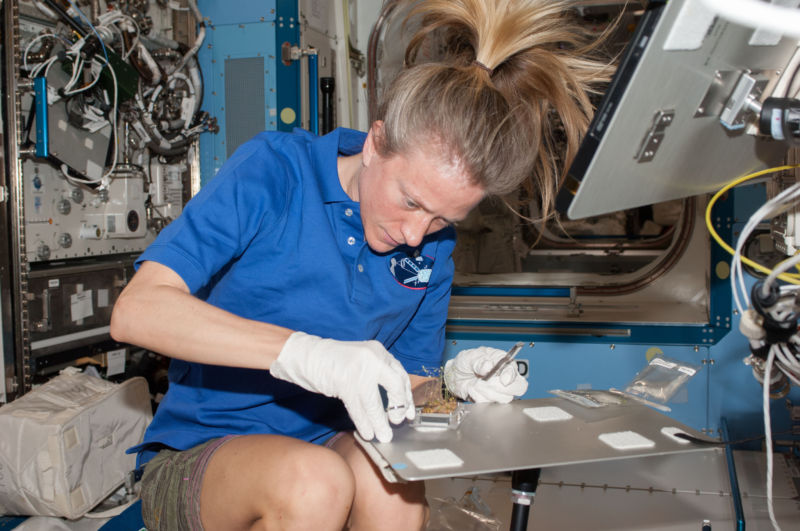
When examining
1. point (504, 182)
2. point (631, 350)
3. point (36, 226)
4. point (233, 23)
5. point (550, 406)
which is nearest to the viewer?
point (504, 182)

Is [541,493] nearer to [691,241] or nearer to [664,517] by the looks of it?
[664,517]

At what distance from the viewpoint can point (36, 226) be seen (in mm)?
3064

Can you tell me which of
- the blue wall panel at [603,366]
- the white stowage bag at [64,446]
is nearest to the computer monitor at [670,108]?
the blue wall panel at [603,366]

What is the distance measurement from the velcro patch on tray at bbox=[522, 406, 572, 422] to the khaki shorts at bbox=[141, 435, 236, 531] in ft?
2.61

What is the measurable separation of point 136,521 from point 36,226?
5.14 ft

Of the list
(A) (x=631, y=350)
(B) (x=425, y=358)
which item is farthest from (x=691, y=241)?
(B) (x=425, y=358)

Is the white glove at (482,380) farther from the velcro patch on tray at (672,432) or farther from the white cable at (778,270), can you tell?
the white cable at (778,270)

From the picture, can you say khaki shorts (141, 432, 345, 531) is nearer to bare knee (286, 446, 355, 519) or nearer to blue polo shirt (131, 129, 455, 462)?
blue polo shirt (131, 129, 455, 462)

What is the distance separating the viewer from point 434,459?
1332 mm

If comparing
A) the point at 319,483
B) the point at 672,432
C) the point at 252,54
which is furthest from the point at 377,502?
the point at 252,54

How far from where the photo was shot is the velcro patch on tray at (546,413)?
5.43ft

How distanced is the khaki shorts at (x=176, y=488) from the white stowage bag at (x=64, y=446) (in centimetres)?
118

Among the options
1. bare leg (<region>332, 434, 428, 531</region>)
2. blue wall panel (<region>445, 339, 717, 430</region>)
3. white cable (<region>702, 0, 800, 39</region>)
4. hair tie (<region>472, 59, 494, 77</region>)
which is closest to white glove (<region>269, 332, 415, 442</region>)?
bare leg (<region>332, 434, 428, 531</region>)

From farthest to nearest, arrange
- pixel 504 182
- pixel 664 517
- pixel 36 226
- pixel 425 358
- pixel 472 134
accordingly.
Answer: pixel 36 226 → pixel 664 517 → pixel 425 358 → pixel 504 182 → pixel 472 134
